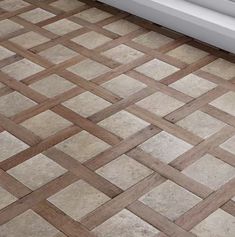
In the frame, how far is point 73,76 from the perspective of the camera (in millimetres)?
2240

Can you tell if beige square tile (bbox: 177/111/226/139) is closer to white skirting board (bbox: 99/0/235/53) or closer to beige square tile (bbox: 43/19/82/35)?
white skirting board (bbox: 99/0/235/53)

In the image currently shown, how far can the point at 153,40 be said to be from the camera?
2484 millimetres

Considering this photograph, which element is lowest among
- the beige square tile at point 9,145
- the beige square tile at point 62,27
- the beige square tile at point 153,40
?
the beige square tile at point 9,145

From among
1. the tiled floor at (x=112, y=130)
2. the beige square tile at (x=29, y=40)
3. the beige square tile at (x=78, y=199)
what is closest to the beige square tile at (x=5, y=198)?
the tiled floor at (x=112, y=130)

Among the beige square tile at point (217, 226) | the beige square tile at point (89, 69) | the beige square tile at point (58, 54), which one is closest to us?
the beige square tile at point (217, 226)

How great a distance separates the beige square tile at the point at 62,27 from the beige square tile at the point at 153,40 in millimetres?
284

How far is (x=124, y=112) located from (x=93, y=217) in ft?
1.68

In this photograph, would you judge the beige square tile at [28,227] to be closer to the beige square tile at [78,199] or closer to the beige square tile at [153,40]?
the beige square tile at [78,199]

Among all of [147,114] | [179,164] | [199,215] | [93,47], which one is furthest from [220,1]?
[199,215]

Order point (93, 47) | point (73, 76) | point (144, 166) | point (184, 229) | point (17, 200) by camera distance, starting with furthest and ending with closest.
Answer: point (93, 47) → point (73, 76) → point (144, 166) → point (17, 200) → point (184, 229)

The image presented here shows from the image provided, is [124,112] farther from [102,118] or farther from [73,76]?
[73,76]

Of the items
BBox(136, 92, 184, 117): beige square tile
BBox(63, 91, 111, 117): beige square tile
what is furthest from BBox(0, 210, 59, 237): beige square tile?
BBox(136, 92, 184, 117): beige square tile

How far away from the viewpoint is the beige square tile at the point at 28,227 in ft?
5.14

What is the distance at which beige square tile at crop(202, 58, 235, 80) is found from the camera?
7.32 ft
